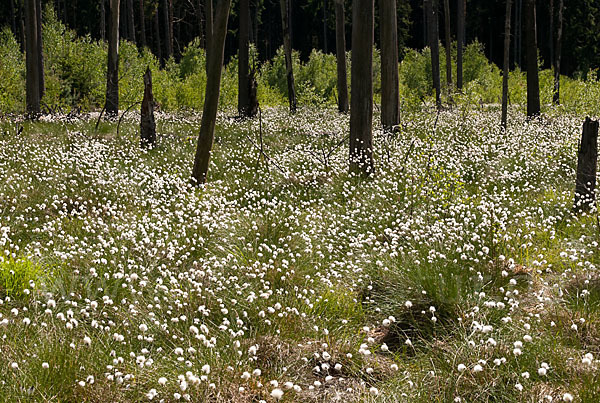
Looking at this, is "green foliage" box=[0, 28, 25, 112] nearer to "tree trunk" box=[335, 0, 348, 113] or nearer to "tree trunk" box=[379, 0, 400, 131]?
"tree trunk" box=[335, 0, 348, 113]

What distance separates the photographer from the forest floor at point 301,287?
3209mm

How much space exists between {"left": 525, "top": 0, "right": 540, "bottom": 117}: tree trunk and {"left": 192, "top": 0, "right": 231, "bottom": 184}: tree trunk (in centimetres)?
1095

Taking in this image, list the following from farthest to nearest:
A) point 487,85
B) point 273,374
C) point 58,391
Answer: point 487,85
point 273,374
point 58,391

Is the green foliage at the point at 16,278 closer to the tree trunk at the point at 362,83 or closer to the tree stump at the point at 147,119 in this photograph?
the tree trunk at the point at 362,83

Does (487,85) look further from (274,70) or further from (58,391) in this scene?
(58,391)

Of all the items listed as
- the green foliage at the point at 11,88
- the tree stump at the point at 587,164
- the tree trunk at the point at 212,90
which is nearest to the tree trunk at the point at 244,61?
the green foliage at the point at 11,88

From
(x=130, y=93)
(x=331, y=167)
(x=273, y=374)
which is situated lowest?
(x=273, y=374)

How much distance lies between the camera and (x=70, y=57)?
19422 millimetres

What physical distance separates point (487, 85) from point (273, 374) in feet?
93.3

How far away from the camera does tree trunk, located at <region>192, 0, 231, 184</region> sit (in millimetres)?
8664

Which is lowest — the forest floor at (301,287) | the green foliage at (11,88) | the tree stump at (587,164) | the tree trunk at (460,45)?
the forest floor at (301,287)

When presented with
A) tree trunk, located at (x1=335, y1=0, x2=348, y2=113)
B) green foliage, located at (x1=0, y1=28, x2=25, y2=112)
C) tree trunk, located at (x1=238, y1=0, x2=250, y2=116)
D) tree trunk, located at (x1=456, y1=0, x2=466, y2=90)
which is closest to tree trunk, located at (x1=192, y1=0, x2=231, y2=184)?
tree trunk, located at (x1=238, y1=0, x2=250, y2=116)

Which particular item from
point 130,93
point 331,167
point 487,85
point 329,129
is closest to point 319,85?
point 487,85

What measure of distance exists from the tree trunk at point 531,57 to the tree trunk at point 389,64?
5.39 m
